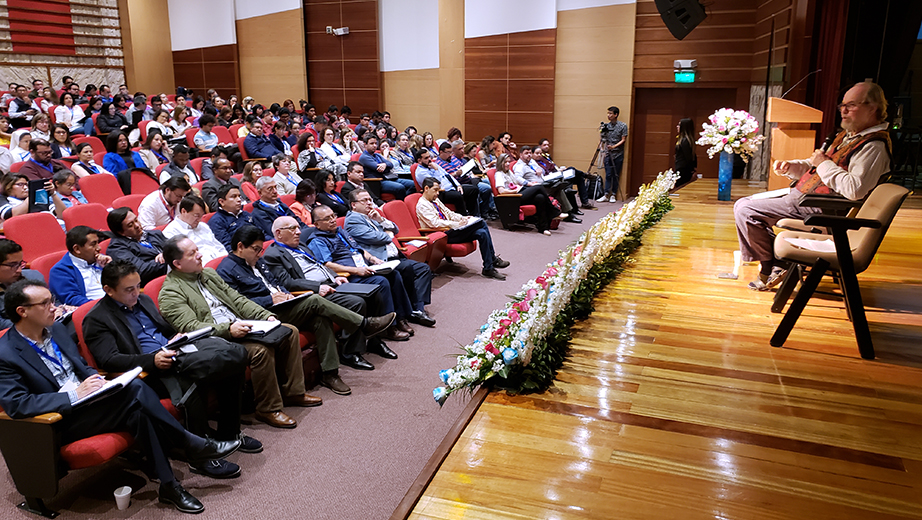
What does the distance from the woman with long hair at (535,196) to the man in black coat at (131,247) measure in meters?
4.44

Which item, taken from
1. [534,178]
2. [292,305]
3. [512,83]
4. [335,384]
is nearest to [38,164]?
[292,305]

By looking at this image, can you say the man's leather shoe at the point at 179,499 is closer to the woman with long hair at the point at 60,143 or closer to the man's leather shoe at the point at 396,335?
the man's leather shoe at the point at 396,335

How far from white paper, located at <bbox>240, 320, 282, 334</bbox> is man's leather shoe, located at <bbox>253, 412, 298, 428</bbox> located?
40cm

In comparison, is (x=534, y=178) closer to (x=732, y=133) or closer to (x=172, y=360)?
(x=732, y=133)

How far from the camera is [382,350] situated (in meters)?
3.87

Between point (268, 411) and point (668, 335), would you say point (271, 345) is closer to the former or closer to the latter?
point (268, 411)

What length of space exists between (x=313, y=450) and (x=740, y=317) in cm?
221

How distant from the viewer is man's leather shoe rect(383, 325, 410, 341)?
4.13 meters

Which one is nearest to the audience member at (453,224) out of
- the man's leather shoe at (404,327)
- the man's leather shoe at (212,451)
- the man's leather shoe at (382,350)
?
the man's leather shoe at (404,327)

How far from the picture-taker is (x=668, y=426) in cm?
224

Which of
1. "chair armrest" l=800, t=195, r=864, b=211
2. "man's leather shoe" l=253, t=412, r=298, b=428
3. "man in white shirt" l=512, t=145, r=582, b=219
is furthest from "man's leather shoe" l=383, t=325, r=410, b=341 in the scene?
"man in white shirt" l=512, t=145, r=582, b=219

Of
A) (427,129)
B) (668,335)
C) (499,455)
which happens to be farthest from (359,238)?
(427,129)

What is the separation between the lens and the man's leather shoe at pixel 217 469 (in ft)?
8.46

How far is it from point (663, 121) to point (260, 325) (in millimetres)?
8637
